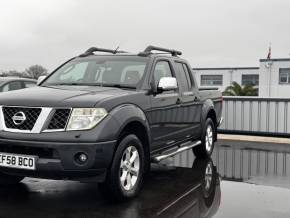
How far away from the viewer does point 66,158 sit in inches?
181

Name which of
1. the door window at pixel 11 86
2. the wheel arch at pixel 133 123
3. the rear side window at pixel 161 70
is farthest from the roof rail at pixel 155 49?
the door window at pixel 11 86

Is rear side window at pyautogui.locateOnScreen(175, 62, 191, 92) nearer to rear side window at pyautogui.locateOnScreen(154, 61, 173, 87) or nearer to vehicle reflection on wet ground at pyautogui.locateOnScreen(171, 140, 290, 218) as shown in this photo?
rear side window at pyautogui.locateOnScreen(154, 61, 173, 87)

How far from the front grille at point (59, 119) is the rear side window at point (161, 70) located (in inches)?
68.3

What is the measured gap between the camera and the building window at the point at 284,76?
152 feet

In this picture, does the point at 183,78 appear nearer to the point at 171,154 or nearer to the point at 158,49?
the point at 158,49

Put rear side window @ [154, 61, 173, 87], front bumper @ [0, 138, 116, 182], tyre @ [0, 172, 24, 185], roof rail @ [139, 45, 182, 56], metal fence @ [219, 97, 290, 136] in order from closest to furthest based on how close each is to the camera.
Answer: front bumper @ [0, 138, 116, 182] < tyre @ [0, 172, 24, 185] < rear side window @ [154, 61, 173, 87] < roof rail @ [139, 45, 182, 56] < metal fence @ [219, 97, 290, 136]

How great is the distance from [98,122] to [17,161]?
944 mm

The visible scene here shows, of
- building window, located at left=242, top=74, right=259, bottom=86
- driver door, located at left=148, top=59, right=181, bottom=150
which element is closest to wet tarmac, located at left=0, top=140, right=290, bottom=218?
driver door, located at left=148, top=59, right=181, bottom=150

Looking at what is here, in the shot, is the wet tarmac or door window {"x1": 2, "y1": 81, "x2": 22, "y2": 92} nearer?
the wet tarmac

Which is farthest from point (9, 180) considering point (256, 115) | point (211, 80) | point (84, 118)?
point (211, 80)

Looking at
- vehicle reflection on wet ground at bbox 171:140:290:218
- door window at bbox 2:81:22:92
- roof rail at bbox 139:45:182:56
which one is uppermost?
roof rail at bbox 139:45:182:56

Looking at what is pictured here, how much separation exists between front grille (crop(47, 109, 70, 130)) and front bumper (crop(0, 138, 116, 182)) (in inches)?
8.4

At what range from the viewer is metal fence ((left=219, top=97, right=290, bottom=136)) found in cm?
1151

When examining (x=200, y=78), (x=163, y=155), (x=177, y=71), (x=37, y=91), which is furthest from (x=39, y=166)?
(x=200, y=78)
